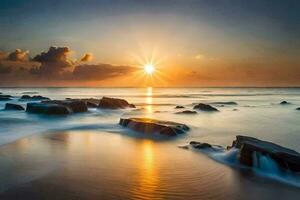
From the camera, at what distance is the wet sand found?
708cm

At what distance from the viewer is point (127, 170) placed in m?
9.08

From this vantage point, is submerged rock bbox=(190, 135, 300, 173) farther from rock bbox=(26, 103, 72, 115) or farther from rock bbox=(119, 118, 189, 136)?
rock bbox=(26, 103, 72, 115)

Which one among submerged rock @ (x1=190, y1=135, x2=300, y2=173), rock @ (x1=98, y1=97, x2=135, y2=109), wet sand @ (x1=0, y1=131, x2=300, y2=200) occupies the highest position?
rock @ (x1=98, y1=97, x2=135, y2=109)

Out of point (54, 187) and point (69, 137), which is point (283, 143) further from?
point (54, 187)

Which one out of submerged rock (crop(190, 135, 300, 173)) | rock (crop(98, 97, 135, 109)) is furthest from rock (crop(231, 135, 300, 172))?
rock (crop(98, 97, 135, 109))

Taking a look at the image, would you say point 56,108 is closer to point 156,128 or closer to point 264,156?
point 156,128

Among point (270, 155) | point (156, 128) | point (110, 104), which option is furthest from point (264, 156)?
point (110, 104)

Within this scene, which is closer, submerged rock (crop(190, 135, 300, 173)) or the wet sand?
the wet sand

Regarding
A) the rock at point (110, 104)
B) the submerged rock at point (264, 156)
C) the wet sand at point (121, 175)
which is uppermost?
the rock at point (110, 104)

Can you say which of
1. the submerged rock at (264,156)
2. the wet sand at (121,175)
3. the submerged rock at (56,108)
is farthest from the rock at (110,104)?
the submerged rock at (264,156)

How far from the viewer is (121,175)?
8.51m

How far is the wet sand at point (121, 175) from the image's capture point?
7.08m

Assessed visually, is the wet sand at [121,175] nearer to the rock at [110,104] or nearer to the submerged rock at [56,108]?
the submerged rock at [56,108]

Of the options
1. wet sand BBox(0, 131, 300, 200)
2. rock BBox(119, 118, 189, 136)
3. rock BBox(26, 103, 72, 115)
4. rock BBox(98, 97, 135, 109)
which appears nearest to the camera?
wet sand BBox(0, 131, 300, 200)
